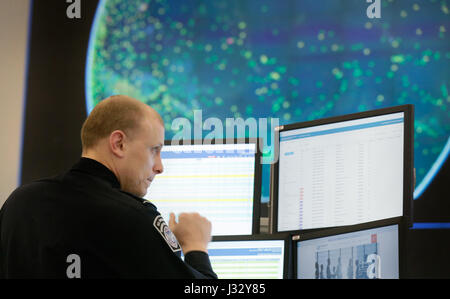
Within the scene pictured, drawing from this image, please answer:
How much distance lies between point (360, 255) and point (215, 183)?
0.56m

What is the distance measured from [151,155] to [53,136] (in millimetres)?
2174

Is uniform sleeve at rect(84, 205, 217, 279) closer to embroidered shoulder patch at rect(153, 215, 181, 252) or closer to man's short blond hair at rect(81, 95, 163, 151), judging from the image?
embroidered shoulder patch at rect(153, 215, 181, 252)

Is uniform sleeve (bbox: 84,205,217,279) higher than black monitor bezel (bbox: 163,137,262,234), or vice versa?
black monitor bezel (bbox: 163,137,262,234)

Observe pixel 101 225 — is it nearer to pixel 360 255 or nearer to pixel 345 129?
pixel 360 255

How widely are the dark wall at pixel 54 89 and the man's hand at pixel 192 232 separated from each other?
2.16 meters

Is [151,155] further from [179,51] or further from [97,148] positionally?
[179,51]

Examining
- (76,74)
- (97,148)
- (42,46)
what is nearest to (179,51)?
(76,74)

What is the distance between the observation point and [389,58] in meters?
3.14

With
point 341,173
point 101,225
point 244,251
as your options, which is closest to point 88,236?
point 101,225

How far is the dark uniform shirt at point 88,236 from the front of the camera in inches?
44.6

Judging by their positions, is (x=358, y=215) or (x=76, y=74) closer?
(x=358, y=215)

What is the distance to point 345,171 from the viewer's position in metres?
1.67

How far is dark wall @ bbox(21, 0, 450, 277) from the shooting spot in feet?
11.1

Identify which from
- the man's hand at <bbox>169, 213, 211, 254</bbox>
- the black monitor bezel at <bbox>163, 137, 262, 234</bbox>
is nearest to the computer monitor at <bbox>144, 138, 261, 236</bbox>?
the black monitor bezel at <bbox>163, 137, 262, 234</bbox>
